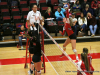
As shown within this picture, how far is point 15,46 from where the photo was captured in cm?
1088

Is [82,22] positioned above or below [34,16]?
below

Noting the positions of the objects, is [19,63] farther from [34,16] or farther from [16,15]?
[16,15]

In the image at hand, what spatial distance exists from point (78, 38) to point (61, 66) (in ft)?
16.7

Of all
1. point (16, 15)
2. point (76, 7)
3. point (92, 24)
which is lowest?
point (92, 24)

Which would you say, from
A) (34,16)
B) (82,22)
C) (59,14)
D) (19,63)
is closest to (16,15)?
(59,14)

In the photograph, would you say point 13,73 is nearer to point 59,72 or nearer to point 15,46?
point 59,72

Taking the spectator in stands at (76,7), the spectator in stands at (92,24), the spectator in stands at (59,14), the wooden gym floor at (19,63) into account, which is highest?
the spectator in stands at (76,7)

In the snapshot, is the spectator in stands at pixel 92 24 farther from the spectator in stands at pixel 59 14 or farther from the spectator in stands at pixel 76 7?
the spectator in stands at pixel 59 14

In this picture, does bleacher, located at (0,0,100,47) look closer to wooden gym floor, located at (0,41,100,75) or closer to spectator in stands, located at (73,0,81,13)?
spectator in stands, located at (73,0,81,13)

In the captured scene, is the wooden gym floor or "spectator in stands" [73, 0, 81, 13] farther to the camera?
"spectator in stands" [73, 0, 81, 13]

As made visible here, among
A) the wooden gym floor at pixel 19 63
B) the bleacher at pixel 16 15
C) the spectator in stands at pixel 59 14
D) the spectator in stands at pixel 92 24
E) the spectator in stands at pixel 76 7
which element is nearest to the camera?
the wooden gym floor at pixel 19 63

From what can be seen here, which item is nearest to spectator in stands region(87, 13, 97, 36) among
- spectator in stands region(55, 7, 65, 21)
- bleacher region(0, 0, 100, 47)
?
bleacher region(0, 0, 100, 47)

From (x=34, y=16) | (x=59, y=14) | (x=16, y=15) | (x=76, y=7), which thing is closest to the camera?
(x=34, y=16)

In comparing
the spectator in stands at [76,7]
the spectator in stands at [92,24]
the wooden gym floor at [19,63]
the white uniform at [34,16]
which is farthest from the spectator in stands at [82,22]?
the white uniform at [34,16]
